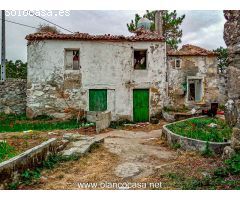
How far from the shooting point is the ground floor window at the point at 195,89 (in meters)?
19.3

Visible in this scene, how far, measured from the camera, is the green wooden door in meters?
15.2

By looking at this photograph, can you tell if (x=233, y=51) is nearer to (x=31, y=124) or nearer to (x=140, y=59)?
(x=31, y=124)

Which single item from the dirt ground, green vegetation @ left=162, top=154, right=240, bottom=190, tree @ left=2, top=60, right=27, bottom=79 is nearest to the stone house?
the dirt ground

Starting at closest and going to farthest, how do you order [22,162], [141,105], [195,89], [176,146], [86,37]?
[22,162] → [176,146] → [86,37] → [141,105] → [195,89]

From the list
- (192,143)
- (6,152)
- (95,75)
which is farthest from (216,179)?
(95,75)

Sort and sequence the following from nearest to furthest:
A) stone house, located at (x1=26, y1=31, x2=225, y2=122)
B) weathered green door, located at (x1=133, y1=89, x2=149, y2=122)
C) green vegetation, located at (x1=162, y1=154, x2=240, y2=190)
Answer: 1. green vegetation, located at (x1=162, y1=154, x2=240, y2=190)
2. stone house, located at (x1=26, y1=31, x2=225, y2=122)
3. weathered green door, located at (x1=133, y1=89, x2=149, y2=122)

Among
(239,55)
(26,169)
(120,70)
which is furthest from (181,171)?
(120,70)

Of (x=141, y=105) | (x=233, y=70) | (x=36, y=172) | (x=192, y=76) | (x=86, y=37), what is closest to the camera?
(x=233, y=70)

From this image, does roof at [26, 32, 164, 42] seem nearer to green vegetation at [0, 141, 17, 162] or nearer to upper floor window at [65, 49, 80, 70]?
upper floor window at [65, 49, 80, 70]

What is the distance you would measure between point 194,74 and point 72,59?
8.46 m

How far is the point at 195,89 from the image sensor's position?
19.9 metres

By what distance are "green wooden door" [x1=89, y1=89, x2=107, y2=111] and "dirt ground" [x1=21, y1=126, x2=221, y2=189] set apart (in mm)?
7159

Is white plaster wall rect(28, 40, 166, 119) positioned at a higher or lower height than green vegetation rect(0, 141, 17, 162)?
higher

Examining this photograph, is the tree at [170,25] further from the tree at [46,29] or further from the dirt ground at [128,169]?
the dirt ground at [128,169]
